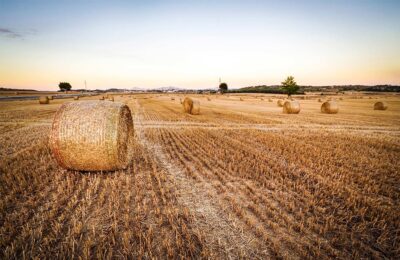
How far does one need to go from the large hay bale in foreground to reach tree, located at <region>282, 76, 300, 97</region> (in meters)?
88.4

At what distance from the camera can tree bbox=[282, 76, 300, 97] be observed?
85.2 m

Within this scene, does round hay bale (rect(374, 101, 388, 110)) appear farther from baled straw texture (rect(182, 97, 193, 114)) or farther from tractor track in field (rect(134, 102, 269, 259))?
tractor track in field (rect(134, 102, 269, 259))

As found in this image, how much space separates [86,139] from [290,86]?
293ft

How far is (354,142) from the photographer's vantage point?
11.5 metres

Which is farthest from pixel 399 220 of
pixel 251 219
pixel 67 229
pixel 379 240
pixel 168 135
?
pixel 168 135

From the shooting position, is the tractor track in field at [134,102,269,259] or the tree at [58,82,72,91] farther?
the tree at [58,82,72,91]

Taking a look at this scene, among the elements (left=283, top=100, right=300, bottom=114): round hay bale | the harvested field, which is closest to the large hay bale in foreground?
the harvested field

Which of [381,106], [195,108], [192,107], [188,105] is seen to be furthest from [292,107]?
[381,106]

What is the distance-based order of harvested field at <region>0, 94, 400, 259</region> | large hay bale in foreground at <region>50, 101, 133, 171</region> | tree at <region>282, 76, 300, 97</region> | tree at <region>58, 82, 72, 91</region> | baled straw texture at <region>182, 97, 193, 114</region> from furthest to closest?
tree at <region>58, 82, 72, 91</region>, tree at <region>282, 76, 300, 97</region>, baled straw texture at <region>182, 97, 193, 114</region>, large hay bale in foreground at <region>50, 101, 133, 171</region>, harvested field at <region>0, 94, 400, 259</region>

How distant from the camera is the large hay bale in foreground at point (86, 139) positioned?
20.5ft

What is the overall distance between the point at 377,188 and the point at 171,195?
212 inches

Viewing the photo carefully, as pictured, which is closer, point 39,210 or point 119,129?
point 39,210

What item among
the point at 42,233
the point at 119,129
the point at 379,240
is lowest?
the point at 379,240

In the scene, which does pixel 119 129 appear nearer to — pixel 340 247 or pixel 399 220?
pixel 340 247
